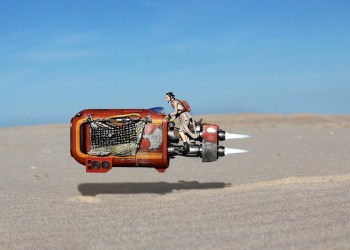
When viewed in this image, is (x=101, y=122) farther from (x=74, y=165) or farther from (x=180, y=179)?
(x=74, y=165)

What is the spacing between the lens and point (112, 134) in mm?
8656

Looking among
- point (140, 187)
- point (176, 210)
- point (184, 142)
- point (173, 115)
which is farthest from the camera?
point (140, 187)

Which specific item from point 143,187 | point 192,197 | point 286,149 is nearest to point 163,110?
point 192,197

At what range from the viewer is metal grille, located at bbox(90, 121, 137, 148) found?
8578 mm

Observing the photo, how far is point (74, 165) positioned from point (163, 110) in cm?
1001

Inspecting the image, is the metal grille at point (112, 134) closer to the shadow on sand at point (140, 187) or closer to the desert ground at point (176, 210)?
the desert ground at point (176, 210)

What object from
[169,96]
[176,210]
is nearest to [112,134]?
[169,96]

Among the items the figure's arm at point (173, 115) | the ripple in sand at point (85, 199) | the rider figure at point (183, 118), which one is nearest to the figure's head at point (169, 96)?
the rider figure at point (183, 118)

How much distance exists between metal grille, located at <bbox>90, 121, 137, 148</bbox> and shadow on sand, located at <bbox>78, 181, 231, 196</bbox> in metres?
2.59

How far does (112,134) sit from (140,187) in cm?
367

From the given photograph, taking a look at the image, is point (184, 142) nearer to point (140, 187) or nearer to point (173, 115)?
point (173, 115)

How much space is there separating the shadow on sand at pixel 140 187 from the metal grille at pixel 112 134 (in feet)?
8.51

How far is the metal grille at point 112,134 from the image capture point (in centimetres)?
858

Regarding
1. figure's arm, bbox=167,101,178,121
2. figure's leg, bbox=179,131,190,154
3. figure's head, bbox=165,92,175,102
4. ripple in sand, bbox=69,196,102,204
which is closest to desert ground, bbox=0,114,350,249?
ripple in sand, bbox=69,196,102,204
